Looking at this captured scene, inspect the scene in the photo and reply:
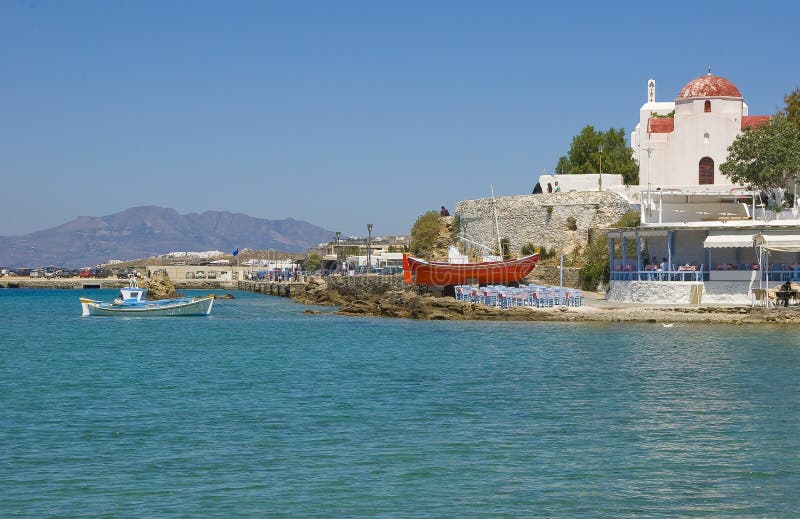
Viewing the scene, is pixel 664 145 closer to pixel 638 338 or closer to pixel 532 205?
pixel 532 205

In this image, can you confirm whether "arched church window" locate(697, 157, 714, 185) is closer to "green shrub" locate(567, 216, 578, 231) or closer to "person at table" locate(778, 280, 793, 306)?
"green shrub" locate(567, 216, 578, 231)

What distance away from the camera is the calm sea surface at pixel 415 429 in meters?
12.9

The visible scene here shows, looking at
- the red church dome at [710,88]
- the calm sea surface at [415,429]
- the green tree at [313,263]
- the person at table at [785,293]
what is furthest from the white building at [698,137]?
→ the green tree at [313,263]

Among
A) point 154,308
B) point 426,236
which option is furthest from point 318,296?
point 154,308

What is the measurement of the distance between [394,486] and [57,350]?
23264 mm

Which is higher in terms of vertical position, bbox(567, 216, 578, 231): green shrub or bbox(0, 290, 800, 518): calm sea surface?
bbox(567, 216, 578, 231): green shrub

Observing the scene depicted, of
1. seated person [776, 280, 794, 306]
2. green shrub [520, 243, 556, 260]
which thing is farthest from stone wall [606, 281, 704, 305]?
green shrub [520, 243, 556, 260]

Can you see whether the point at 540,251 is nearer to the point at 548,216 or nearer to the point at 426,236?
the point at 548,216

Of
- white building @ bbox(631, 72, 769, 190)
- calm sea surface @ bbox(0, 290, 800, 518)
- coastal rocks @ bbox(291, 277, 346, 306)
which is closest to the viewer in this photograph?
calm sea surface @ bbox(0, 290, 800, 518)

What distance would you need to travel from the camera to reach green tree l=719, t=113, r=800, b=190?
146 ft

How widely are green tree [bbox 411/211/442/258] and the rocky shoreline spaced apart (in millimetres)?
13190

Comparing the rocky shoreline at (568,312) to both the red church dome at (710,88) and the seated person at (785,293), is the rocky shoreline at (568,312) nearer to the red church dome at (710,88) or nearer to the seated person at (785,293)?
the seated person at (785,293)

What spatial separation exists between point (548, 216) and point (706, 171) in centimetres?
879

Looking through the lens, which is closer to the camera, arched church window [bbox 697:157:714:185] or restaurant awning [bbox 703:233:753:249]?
restaurant awning [bbox 703:233:753:249]
